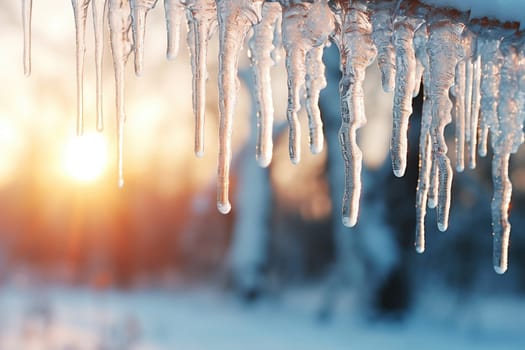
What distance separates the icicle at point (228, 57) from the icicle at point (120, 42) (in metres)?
0.24

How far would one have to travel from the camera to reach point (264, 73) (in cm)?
161

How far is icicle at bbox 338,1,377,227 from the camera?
1.42m

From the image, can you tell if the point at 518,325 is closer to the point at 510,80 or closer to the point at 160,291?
the point at 160,291

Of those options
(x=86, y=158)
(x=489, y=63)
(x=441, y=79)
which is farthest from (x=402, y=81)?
(x=86, y=158)

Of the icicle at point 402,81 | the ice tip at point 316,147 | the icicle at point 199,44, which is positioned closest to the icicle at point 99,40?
the icicle at point 199,44

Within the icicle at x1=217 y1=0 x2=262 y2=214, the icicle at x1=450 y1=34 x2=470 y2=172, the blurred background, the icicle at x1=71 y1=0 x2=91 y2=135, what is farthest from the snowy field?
the icicle at x1=217 y1=0 x2=262 y2=214

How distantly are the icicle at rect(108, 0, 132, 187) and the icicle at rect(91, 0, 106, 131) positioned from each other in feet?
0.24

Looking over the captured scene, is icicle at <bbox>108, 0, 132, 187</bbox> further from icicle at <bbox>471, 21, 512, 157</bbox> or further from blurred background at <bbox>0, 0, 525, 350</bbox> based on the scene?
blurred background at <bbox>0, 0, 525, 350</bbox>

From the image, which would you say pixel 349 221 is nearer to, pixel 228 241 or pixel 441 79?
pixel 441 79

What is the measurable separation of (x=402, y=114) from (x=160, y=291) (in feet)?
44.2

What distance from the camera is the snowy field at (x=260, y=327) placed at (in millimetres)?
8391

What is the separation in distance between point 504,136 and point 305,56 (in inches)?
21.1

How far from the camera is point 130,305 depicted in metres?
12.4

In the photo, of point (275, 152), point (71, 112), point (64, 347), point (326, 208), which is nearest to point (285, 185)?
point (326, 208)
